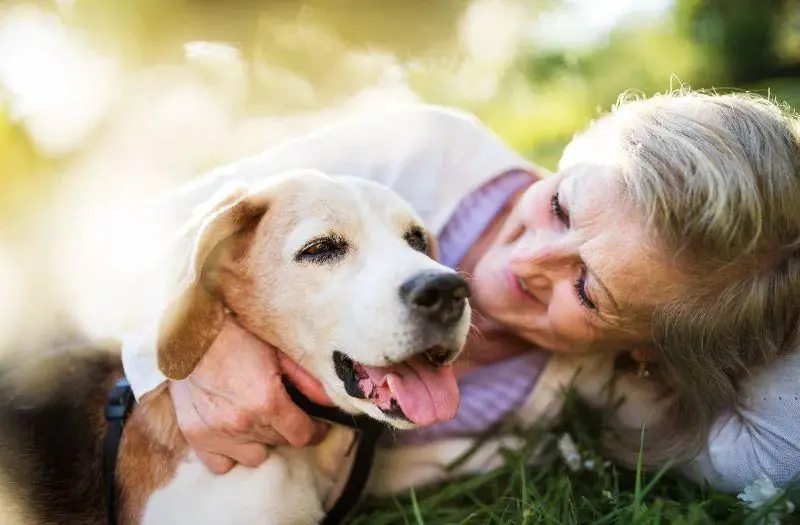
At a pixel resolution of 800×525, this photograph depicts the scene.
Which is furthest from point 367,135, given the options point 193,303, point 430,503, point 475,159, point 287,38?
point 430,503

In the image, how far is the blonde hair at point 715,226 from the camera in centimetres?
253

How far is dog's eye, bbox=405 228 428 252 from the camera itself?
251 centimetres

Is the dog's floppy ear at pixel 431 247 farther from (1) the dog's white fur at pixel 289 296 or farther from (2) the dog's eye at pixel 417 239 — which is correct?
(1) the dog's white fur at pixel 289 296

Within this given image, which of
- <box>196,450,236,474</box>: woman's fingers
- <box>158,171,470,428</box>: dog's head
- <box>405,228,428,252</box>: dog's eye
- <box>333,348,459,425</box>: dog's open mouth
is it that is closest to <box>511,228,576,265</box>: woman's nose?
<box>405,228,428,252</box>: dog's eye

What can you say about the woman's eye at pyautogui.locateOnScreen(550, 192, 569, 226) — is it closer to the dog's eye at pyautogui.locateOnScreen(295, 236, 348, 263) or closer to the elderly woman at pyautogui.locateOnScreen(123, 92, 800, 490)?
the elderly woman at pyautogui.locateOnScreen(123, 92, 800, 490)

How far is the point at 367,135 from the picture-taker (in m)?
3.25

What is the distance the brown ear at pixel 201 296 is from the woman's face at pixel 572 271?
95 cm

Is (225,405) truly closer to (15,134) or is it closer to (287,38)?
(15,134)

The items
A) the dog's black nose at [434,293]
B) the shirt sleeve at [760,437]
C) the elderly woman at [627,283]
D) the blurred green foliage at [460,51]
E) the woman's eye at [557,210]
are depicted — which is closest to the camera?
the dog's black nose at [434,293]

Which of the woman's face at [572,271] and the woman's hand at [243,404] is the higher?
the woman's face at [572,271]

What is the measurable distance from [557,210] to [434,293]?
90 centimetres

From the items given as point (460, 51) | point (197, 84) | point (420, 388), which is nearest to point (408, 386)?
point (420, 388)

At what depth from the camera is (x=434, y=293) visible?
6.85ft

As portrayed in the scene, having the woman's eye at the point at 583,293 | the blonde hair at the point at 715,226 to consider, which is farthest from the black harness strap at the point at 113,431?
the blonde hair at the point at 715,226
